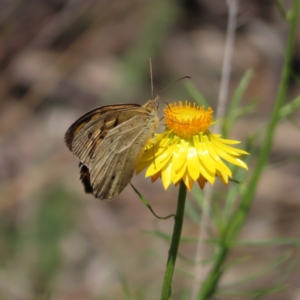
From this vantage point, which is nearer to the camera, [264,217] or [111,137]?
[111,137]

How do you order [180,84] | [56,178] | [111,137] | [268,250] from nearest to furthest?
[111,137], [268,250], [56,178], [180,84]

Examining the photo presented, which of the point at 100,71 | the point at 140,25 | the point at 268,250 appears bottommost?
the point at 268,250

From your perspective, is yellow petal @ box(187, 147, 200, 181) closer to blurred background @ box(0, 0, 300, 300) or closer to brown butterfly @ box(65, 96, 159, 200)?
brown butterfly @ box(65, 96, 159, 200)

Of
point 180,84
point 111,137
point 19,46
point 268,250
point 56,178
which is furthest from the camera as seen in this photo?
point 19,46

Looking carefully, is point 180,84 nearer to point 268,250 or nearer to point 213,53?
point 213,53

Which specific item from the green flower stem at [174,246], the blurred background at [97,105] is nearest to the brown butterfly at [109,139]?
the green flower stem at [174,246]

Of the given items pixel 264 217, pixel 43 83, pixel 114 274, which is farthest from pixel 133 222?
pixel 43 83

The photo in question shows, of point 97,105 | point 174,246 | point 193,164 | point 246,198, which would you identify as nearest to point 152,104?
point 193,164

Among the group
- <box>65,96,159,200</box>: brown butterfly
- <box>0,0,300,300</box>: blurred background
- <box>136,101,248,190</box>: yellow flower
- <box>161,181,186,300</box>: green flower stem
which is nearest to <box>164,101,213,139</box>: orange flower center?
<box>136,101,248,190</box>: yellow flower
